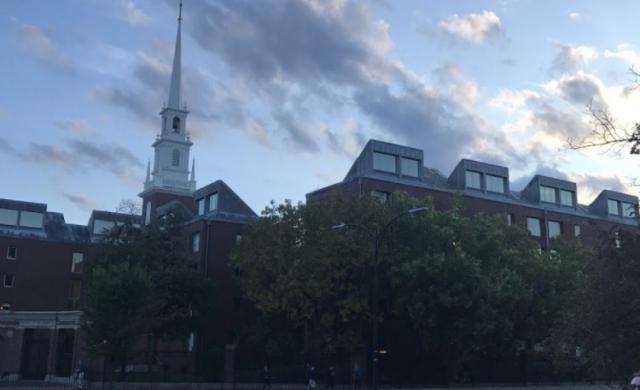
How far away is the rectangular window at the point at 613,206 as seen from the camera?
80.6 m

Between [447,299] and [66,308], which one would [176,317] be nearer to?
[447,299]

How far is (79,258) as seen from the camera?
2950 inches

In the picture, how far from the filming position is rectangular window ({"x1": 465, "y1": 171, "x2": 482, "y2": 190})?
67.8 meters

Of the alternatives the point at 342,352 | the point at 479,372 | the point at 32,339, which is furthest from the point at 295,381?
the point at 32,339

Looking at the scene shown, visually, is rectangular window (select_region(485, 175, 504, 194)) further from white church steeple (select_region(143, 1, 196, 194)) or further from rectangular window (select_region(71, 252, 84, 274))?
rectangular window (select_region(71, 252, 84, 274))

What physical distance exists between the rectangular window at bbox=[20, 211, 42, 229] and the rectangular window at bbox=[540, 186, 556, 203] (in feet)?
170

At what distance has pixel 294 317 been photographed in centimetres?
4688

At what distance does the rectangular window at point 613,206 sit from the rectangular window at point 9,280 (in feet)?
206

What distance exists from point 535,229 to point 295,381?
33.1m

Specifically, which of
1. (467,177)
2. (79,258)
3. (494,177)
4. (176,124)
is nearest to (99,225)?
(79,258)

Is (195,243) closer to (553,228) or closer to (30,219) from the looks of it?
(30,219)

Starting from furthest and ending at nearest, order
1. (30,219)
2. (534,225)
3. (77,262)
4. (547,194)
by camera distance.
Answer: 1. (547,194)
2. (77,262)
3. (30,219)
4. (534,225)

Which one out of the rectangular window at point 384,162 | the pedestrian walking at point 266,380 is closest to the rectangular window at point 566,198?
the rectangular window at point 384,162

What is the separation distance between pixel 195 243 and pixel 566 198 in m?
39.7
